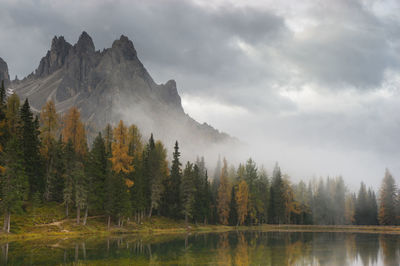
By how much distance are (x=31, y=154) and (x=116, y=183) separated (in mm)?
17091

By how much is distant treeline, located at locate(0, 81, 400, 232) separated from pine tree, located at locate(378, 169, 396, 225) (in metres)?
0.28

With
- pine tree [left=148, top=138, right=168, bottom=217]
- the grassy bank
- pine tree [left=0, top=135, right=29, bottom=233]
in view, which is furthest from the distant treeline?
the grassy bank

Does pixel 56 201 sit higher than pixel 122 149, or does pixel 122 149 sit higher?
pixel 122 149

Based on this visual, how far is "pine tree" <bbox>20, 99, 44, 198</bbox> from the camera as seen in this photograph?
67.2m

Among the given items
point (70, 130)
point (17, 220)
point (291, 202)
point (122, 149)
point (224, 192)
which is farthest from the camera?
point (291, 202)

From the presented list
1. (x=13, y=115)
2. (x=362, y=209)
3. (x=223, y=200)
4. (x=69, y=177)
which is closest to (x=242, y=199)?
(x=223, y=200)

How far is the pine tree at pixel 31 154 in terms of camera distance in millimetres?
67188

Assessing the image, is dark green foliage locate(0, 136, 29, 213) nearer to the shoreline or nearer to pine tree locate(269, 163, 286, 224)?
the shoreline

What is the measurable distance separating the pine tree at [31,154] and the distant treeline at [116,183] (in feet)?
0.59

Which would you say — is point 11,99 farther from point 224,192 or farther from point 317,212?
point 317,212

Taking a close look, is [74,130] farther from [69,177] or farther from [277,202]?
[277,202]

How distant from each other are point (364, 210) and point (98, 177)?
106 meters

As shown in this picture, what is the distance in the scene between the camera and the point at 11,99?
241ft

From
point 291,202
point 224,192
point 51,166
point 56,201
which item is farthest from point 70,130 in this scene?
point 291,202
